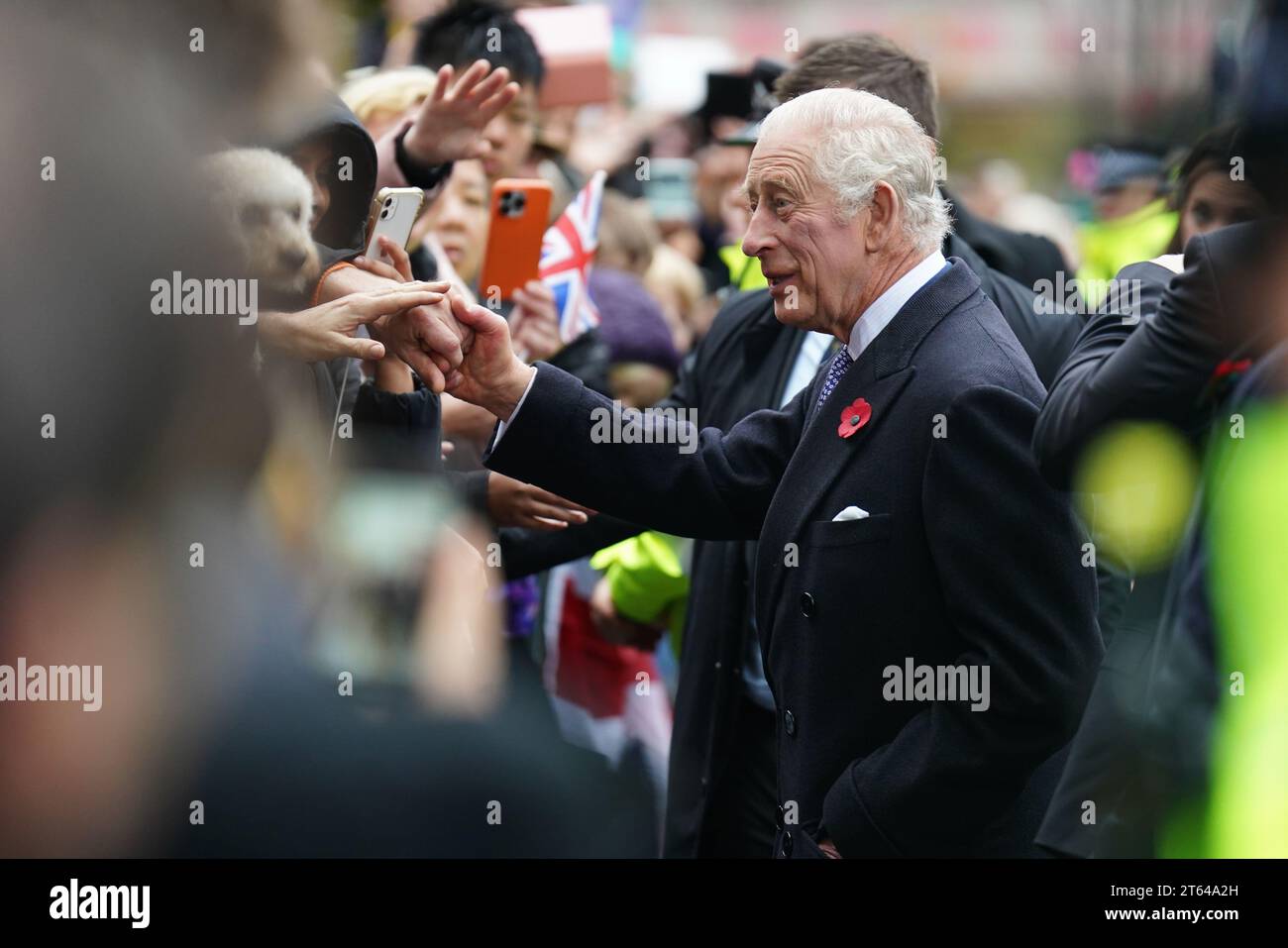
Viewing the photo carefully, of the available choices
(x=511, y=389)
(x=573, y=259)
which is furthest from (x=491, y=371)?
(x=573, y=259)

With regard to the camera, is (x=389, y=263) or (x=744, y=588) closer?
(x=389, y=263)

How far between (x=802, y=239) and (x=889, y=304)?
0.19m

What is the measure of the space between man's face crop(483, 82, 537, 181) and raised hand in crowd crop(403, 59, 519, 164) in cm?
111

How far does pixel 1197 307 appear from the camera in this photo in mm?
2156

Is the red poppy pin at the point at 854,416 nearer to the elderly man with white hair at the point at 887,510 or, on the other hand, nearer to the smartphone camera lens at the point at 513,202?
the elderly man with white hair at the point at 887,510

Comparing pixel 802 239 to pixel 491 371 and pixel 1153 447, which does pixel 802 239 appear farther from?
pixel 1153 447

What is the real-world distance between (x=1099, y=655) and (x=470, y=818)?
1.56 m

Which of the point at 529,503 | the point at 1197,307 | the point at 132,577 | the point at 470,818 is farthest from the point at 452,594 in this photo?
the point at 529,503

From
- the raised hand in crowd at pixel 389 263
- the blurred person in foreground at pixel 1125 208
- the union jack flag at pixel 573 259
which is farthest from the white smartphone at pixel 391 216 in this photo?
the blurred person in foreground at pixel 1125 208

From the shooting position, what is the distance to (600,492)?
2955 millimetres

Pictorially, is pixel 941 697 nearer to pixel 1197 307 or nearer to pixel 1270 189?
pixel 1197 307

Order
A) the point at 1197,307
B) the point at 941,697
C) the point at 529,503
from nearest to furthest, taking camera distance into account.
→ the point at 1197,307 → the point at 941,697 → the point at 529,503

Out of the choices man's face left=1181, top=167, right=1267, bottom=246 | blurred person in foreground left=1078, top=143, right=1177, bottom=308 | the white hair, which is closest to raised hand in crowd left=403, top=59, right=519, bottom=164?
the white hair

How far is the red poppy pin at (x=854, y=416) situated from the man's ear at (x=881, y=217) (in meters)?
0.27
